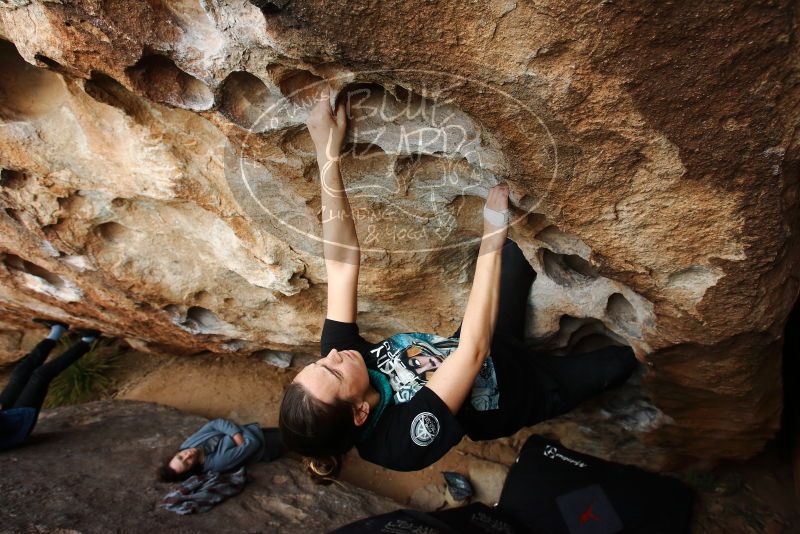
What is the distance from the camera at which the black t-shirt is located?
1584mm

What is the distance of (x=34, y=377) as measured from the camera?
335 centimetres

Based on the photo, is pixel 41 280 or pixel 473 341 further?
pixel 41 280

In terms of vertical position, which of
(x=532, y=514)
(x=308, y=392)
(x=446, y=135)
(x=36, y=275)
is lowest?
(x=532, y=514)

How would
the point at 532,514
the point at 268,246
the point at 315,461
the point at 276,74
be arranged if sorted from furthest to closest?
the point at 532,514, the point at 268,246, the point at 315,461, the point at 276,74

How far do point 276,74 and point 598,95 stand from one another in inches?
30.6

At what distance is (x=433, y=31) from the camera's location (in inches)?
48.1

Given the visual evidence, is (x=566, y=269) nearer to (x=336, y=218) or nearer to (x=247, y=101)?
(x=336, y=218)

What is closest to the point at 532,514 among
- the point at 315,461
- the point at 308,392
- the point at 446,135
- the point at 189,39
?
the point at 315,461

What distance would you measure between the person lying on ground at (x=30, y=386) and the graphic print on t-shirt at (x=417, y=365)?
2292 millimetres

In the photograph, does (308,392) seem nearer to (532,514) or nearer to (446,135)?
(446,135)

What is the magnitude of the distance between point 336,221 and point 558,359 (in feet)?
3.76

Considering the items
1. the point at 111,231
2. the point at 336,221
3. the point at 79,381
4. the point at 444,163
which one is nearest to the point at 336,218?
the point at 336,221

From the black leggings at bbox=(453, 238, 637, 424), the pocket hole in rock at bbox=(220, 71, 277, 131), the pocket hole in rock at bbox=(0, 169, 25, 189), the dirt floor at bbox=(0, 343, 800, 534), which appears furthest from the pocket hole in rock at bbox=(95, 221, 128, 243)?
the black leggings at bbox=(453, 238, 637, 424)

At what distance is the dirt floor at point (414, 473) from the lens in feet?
10.0
